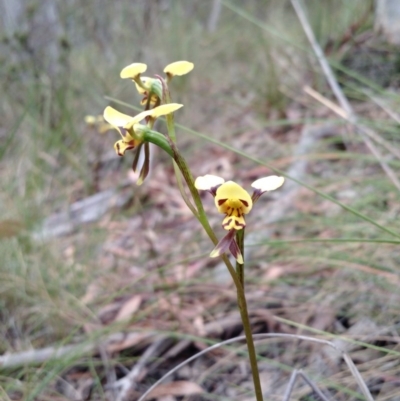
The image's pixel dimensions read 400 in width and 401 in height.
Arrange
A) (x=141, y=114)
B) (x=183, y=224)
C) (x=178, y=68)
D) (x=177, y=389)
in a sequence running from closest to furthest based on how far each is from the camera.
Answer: (x=141, y=114)
(x=178, y=68)
(x=177, y=389)
(x=183, y=224)

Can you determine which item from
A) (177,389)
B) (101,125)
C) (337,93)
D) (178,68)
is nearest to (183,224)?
→ (101,125)

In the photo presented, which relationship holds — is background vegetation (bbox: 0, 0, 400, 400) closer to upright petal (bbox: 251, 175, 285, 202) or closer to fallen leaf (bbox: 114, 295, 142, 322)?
fallen leaf (bbox: 114, 295, 142, 322)

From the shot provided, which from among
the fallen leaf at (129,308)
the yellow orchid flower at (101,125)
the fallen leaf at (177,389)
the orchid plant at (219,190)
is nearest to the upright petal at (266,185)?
the orchid plant at (219,190)

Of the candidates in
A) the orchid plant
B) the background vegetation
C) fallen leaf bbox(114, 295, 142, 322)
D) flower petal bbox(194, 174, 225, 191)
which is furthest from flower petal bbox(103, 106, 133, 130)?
fallen leaf bbox(114, 295, 142, 322)

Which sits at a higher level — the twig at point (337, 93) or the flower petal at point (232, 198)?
the twig at point (337, 93)

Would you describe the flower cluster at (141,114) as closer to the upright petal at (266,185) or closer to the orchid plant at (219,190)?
the orchid plant at (219,190)

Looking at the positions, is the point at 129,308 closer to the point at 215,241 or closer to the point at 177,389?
the point at 177,389
